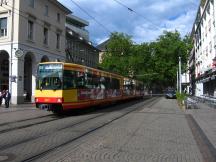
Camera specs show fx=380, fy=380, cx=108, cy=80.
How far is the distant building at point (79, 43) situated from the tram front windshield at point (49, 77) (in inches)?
1782

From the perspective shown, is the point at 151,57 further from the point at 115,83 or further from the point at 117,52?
the point at 115,83

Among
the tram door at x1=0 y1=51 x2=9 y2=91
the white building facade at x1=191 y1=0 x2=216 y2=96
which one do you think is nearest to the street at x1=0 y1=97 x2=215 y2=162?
the white building facade at x1=191 y1=0 x2=216 y2=96

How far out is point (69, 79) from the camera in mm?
21234

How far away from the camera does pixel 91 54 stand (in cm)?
9056

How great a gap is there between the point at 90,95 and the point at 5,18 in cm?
1930

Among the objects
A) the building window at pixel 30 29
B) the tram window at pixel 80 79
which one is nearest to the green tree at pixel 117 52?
the building window at pixel 30 29

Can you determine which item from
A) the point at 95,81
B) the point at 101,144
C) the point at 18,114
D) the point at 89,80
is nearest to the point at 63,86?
the point at 89,80

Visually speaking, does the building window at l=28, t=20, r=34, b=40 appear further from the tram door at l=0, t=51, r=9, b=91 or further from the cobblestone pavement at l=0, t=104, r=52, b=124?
the cobblestone pavement at l=0, t=104, r=52, b=124

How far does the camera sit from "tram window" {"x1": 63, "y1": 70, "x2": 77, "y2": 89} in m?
20.9

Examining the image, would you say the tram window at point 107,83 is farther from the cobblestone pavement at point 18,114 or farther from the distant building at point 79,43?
the distant building at point 79,43

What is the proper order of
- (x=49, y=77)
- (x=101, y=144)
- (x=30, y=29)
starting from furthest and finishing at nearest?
1. (x=30, y=29)
2. (x=49, y=77)
3. (x=101, y=144)

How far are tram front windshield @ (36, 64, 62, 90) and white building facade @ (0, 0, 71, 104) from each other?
53.5 ft

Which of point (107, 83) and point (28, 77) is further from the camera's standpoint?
point (28, 77)

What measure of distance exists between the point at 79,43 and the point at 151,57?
19.5 meters
